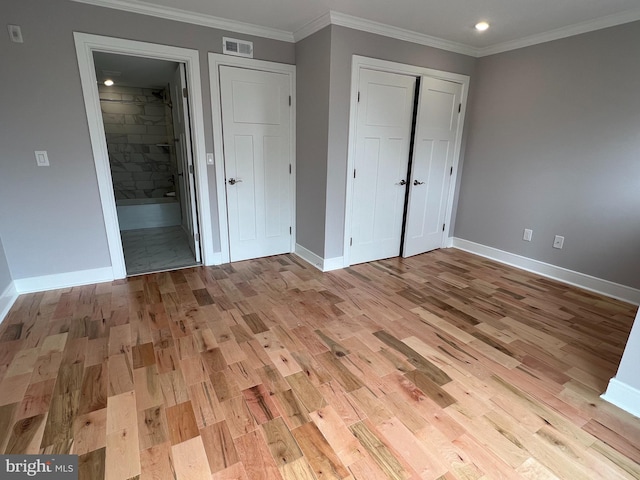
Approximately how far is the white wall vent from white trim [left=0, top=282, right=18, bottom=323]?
9.22ft

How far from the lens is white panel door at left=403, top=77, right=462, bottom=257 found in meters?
3.69

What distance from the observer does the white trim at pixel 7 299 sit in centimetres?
248

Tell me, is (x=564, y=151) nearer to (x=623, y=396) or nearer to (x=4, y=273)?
(x=623, y=396)

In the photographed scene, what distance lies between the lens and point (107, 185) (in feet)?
9.72

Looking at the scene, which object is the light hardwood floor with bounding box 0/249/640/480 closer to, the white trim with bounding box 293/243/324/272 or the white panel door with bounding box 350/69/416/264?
the white trim with bounding box 293/243/324/272

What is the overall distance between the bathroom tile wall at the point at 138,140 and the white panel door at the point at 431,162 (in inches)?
159

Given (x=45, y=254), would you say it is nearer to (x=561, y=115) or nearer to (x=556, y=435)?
(x=556, y=435)

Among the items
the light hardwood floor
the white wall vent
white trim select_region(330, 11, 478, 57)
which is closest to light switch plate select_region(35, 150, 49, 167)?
the light hardwood floor

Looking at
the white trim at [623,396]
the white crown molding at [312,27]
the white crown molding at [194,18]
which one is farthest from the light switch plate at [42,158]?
the white trim at [623,396]

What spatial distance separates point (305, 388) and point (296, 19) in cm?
312

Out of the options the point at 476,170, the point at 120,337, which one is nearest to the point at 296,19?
the point at 476,170

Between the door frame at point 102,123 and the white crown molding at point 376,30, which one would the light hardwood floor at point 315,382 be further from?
the white crown molding at point 376,30

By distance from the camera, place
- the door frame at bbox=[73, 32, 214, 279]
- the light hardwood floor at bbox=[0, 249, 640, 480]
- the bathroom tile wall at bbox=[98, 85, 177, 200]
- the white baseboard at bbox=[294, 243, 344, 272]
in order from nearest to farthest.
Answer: the light hardwood floor at bbox=[0, 249, 640, 480] → the door frame at bbox=[73, 32, 214, 279] → the white baseboard at bbox=[294, 243, 344, 272] → the bathroom tile wall at bbox=[98, 85, 177, 200]

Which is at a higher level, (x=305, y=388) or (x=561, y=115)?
(x=561, y=115)
